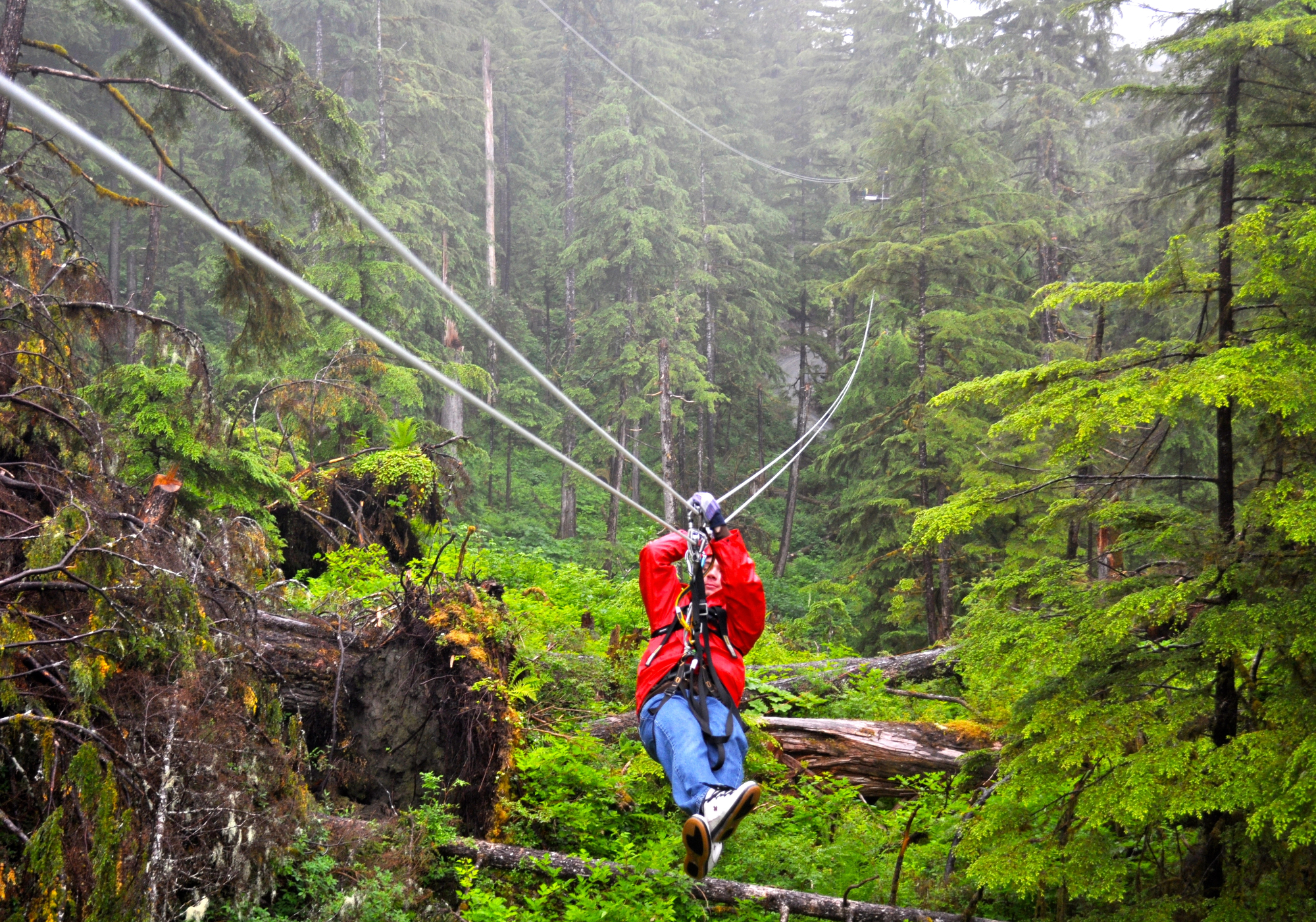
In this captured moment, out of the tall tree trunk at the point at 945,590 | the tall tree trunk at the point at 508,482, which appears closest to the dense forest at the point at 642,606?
the tall tree trunk at the point at 945,590

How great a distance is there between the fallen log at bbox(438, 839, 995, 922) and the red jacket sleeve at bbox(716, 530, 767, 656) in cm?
158

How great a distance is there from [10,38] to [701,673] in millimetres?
6128

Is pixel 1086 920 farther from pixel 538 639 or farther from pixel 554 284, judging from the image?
pixel 554 284

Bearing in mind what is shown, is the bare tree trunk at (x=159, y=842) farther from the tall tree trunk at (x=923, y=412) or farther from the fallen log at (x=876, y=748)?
the tall tree trunk at (x=923, y=412)

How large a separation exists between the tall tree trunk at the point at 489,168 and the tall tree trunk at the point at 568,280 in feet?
8.59

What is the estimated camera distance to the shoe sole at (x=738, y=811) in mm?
4070

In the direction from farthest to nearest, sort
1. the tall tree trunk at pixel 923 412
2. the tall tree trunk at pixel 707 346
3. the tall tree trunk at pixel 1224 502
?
the tall tree trunk at pixel 707 346 < the tall tree trunk at pixel 923 412 < the tall tree trunk at pixel 1224 502

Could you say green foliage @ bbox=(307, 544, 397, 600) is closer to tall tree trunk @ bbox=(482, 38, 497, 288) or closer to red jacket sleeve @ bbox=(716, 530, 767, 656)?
red jacket sleeve @ bbox=(716, 530, 767, 656)

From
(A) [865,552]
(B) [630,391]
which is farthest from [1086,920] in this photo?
(B) [630,391]

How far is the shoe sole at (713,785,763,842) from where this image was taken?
407 cm

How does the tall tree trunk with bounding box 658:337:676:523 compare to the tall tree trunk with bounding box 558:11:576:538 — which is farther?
the tall tree trunk with bounding box 558:11:576:538

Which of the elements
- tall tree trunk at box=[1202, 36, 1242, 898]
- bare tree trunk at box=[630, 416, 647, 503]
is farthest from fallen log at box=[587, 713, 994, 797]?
bare tree trunk at box=[630, 416, 647, 503]

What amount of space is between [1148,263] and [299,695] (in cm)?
1610

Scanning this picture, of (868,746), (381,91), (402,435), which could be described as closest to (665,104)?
(402,435)
